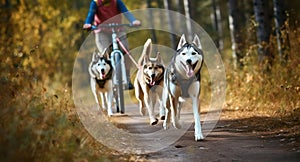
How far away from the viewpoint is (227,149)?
20.8 ft

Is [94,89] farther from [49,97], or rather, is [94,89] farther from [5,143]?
[5,143]

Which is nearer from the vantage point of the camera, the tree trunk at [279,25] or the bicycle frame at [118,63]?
the bicycle frame at [118,63]

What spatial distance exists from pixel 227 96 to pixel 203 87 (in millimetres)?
1529

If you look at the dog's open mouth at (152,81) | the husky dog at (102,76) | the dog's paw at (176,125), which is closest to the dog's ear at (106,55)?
the husky dog at (102,76)

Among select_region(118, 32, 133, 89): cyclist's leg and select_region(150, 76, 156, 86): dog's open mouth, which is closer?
select_region(150, 76, 156, 86): dog's open mouth

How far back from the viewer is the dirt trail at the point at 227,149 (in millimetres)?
5816

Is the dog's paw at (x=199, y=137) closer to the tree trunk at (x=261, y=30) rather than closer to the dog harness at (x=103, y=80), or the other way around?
the dog harness at (x=103, y=80)

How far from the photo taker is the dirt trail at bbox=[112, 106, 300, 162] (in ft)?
19.1

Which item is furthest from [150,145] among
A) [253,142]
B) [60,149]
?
[60,149]

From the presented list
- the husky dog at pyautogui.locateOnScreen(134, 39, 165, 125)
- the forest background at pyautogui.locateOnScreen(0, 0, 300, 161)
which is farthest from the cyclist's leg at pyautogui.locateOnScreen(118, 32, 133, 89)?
the husky dog at pyautogui.locateOnScreen(134, 39, 165, 125)

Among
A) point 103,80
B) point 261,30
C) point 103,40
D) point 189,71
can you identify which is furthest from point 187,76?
point 261,30

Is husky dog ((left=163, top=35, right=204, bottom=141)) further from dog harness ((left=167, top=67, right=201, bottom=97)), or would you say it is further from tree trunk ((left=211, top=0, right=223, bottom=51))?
tree trunk ((left=211, top=0, right=223, bottom=51))

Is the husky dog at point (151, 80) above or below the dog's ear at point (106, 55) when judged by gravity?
below

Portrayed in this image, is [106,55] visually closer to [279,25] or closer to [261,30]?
→ [261,30]
